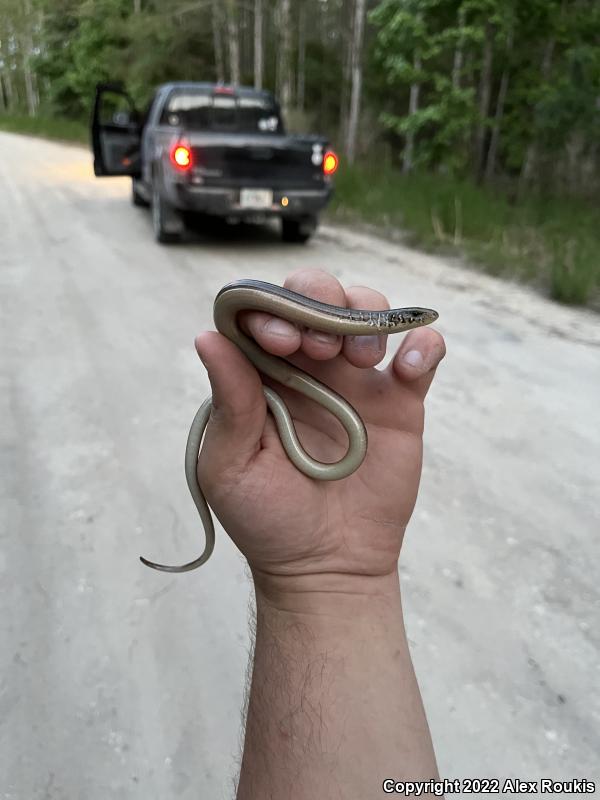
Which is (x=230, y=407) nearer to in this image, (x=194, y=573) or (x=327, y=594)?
(x=327, y=594)

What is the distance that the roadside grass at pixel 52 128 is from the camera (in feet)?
84.4

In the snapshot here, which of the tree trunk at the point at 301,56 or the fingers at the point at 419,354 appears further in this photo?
the tree trunk at the point at 301,56

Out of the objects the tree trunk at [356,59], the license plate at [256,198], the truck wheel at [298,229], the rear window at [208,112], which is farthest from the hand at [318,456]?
the tree trunk at [356,59]

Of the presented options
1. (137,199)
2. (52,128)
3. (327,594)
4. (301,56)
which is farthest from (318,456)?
(52,128)

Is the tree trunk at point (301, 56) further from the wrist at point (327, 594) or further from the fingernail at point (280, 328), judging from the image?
the wrist at point (327, 594)

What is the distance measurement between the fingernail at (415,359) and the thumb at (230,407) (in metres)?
0.40

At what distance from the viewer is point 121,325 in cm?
500

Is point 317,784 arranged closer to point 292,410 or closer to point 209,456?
point 209,456

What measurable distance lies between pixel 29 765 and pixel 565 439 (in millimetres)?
2886

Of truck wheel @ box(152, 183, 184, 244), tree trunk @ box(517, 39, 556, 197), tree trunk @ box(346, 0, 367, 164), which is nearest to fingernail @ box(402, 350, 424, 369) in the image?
truck wheel @ box(152, 183, 184, 244)

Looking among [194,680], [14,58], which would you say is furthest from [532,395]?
[14,58]

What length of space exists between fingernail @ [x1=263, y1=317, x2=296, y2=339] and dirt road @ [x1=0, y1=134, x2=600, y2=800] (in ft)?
2.99

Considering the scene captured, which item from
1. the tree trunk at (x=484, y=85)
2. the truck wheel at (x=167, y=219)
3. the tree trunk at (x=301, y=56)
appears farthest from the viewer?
the tree trunk at (x=301, y=56)

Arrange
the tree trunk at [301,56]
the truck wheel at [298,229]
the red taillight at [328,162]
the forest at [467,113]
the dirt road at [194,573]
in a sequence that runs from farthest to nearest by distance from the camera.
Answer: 1. the tree trunk at [301,56]
2. the forest at [467,113]
3. the truck wheel at [298,229]
4. the red taillight at [328,162]
5. the dirt road at [194,573]
